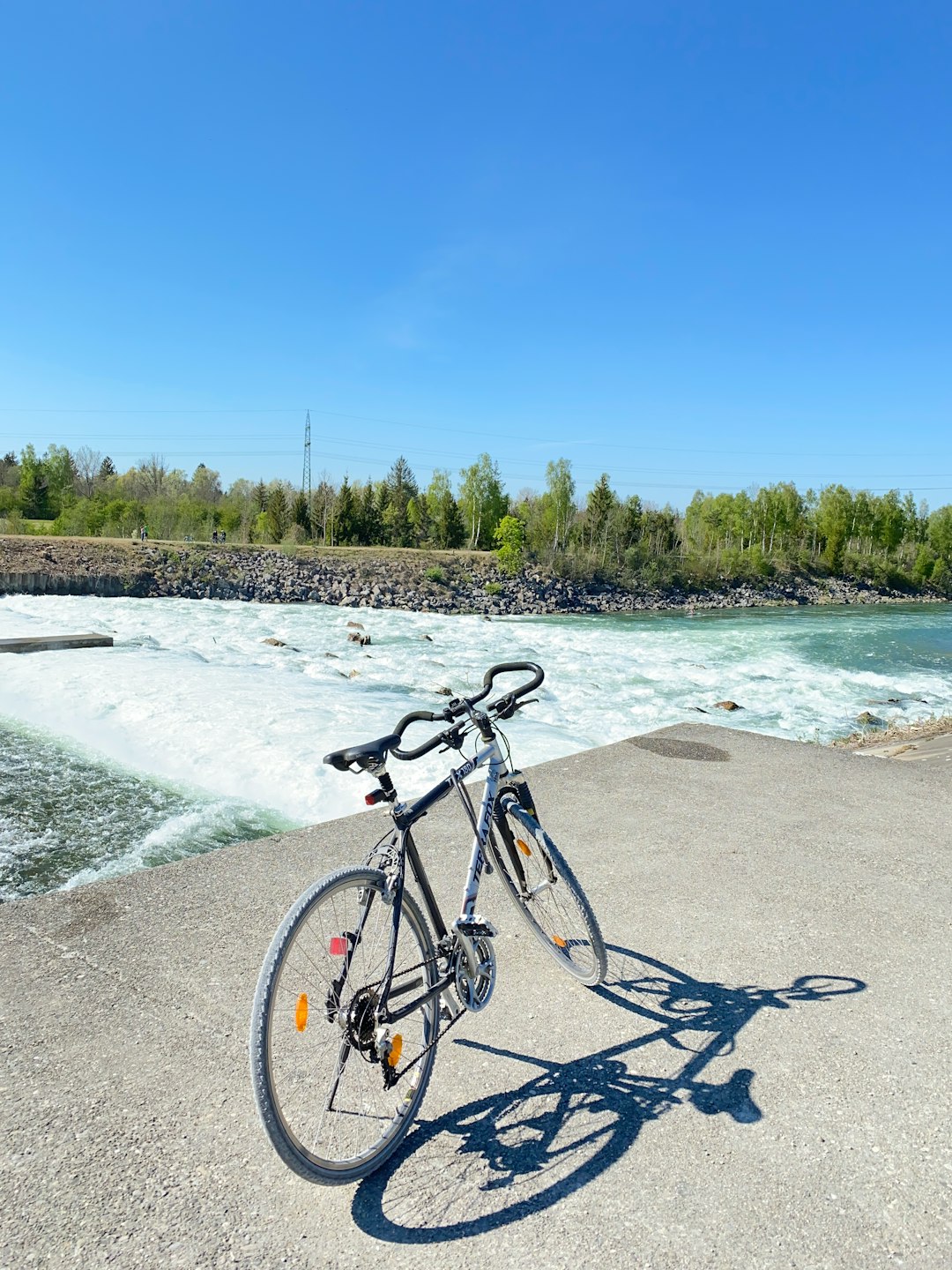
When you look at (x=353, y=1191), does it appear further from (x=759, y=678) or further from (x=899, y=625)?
(x=899, y=625)

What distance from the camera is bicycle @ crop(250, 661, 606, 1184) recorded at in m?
2.00

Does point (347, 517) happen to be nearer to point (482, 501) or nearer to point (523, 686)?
point (482, 501)

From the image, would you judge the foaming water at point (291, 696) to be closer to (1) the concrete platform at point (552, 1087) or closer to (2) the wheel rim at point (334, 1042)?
(1) the concrete platform at point (552, 1087)

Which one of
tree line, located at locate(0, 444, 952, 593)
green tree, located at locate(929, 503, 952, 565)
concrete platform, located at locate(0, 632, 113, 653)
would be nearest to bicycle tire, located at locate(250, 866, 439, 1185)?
concrete platform, located at locate(0, 632, 113, 653)

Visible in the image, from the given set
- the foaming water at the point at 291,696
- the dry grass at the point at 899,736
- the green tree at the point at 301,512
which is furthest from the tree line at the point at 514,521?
the dry grass at the point at 899,736

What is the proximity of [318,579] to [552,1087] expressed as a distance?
129 feet

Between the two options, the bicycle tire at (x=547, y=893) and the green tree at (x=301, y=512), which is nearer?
the bicycle tire at (x=547, y=893)

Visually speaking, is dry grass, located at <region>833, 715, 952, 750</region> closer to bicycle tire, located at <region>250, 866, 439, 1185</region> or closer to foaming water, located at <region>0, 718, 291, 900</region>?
foaming water, located at <region>0, 718, 291, 900</region>

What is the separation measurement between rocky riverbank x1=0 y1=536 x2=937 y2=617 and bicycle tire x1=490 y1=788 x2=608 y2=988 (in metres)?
30.7

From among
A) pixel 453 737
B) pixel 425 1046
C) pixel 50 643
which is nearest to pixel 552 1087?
pixel 425 1046

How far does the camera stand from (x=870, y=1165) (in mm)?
2186

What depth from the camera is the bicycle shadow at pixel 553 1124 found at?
6.63 ft

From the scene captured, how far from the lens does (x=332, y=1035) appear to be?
2340 mm

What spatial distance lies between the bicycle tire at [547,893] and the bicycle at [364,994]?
0.26 metres
